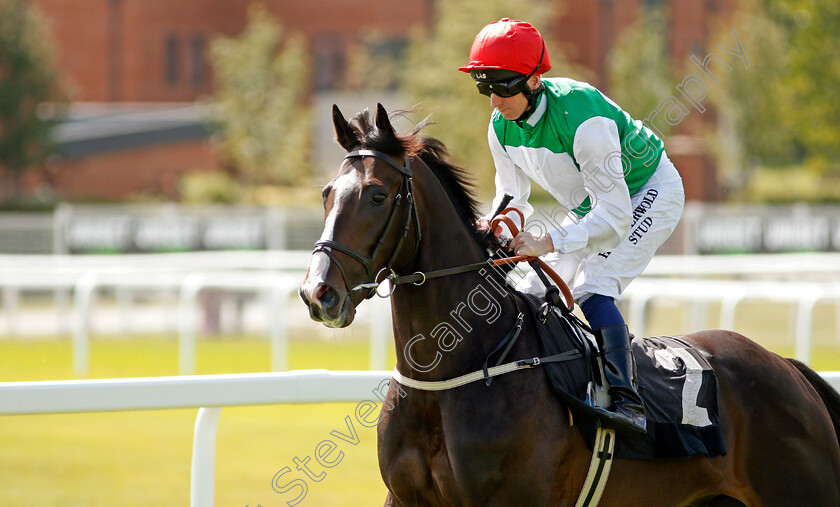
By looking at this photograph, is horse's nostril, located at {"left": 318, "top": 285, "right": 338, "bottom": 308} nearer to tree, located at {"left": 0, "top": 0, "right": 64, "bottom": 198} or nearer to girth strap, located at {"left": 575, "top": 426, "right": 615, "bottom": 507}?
girth strap, located at {"left": 575, "top": 426, "right": 615, "bottom": 507}

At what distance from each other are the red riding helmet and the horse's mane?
270mm

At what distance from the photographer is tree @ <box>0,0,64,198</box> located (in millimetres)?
25703

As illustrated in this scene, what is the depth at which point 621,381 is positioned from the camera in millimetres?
3354

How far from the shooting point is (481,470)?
3072 mm

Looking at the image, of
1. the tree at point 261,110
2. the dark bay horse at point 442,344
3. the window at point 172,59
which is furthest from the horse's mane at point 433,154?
the window at point 172,59

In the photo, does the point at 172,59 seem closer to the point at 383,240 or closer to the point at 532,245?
the point at 532,245

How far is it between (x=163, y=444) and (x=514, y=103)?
4.36 m

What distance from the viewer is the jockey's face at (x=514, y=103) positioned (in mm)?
3477

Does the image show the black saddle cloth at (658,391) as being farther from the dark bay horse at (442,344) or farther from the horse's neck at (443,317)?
the horse's neck at (443,317)

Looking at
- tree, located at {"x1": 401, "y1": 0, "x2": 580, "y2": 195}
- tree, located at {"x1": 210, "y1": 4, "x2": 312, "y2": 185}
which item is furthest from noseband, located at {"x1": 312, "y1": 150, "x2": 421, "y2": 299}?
tree, located at {"x1": 210, "y1": 4, "x2": 312, "y2": 185}

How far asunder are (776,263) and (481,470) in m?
9.49

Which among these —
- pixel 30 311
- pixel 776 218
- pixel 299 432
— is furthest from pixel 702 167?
pixel 299 432

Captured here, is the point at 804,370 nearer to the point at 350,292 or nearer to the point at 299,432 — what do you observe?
the point at 350,292

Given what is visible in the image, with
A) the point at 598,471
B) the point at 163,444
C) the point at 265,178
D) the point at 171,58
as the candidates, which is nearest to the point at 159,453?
the point at 163,444
